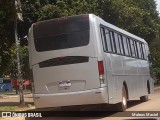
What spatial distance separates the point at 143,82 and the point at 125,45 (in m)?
3.67

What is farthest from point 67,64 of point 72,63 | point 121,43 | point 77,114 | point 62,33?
point 121,43

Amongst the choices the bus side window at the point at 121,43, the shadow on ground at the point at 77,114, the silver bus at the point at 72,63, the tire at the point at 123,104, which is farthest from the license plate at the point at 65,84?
the bus side window at the point at 121,43

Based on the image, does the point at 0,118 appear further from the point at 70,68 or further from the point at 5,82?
the point at 5,82

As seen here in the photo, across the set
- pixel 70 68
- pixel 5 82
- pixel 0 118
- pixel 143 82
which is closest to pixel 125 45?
pixel 143 82

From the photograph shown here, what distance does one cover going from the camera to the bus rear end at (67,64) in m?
13.3

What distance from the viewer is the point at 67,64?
13570 mm

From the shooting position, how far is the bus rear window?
1365 cm

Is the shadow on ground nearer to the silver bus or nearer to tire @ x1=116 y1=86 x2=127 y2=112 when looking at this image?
tire @ x1=116 y1=86 x2=127 y2=112

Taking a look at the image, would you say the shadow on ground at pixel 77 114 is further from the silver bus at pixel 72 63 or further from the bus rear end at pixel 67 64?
the bus rear end at pixel 67 64

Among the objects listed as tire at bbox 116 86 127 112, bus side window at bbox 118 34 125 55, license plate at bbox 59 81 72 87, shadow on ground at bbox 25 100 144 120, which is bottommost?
shadow on ground at bbox 25 100 144 120

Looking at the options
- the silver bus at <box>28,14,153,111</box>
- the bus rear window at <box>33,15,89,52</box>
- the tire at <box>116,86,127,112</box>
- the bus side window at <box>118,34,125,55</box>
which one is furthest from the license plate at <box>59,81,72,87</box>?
the bus side window at <box>118,34,125,55</box>

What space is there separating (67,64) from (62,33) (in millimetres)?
1083

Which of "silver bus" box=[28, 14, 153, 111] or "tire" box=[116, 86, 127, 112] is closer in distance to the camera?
"silver bus" box=[28, 14, 153, 111]

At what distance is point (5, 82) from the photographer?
54875 millimetres
